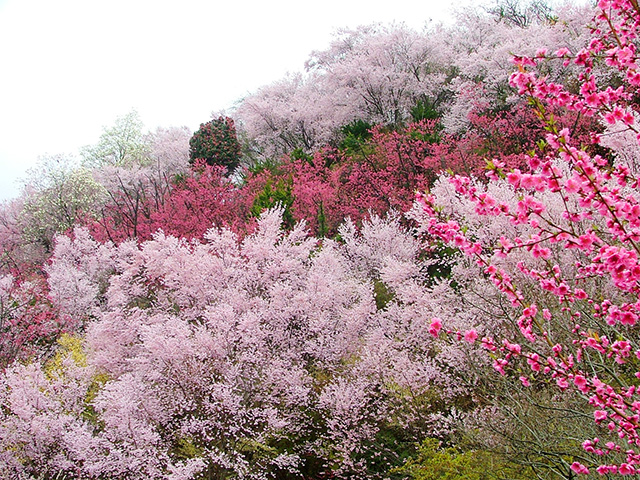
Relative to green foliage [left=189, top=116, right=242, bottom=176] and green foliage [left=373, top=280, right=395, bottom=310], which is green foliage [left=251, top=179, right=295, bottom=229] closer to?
green foliage [left=373, top=280, right=395, bottom=310]

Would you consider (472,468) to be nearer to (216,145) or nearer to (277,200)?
(277,200)

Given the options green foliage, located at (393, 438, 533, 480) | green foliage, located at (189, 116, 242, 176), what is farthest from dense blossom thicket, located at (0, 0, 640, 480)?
green foliage, located at (189, 116, 242, 176)

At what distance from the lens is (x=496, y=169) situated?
2340 millimetres

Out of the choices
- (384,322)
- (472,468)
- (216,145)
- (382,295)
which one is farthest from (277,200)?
(216,145)

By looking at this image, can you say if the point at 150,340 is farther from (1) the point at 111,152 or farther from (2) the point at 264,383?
(1) the point at 111,152

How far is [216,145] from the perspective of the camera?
32.7 meters

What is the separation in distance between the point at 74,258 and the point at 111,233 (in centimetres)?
227

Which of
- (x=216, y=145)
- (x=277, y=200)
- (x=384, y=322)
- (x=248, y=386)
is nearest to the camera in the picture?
(x=248, y=386)

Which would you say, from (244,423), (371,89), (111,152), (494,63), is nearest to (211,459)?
(244,423)

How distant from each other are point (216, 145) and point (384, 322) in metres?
24.7

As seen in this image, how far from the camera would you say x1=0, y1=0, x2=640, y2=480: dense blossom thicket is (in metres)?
2.58

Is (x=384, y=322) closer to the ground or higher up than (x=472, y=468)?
higher up

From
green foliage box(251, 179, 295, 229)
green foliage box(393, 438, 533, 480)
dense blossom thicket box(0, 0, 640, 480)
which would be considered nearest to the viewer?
dense blossom thicket box(0, 0, 640, 480)

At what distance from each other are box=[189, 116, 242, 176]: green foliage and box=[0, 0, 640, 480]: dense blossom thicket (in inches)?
413
